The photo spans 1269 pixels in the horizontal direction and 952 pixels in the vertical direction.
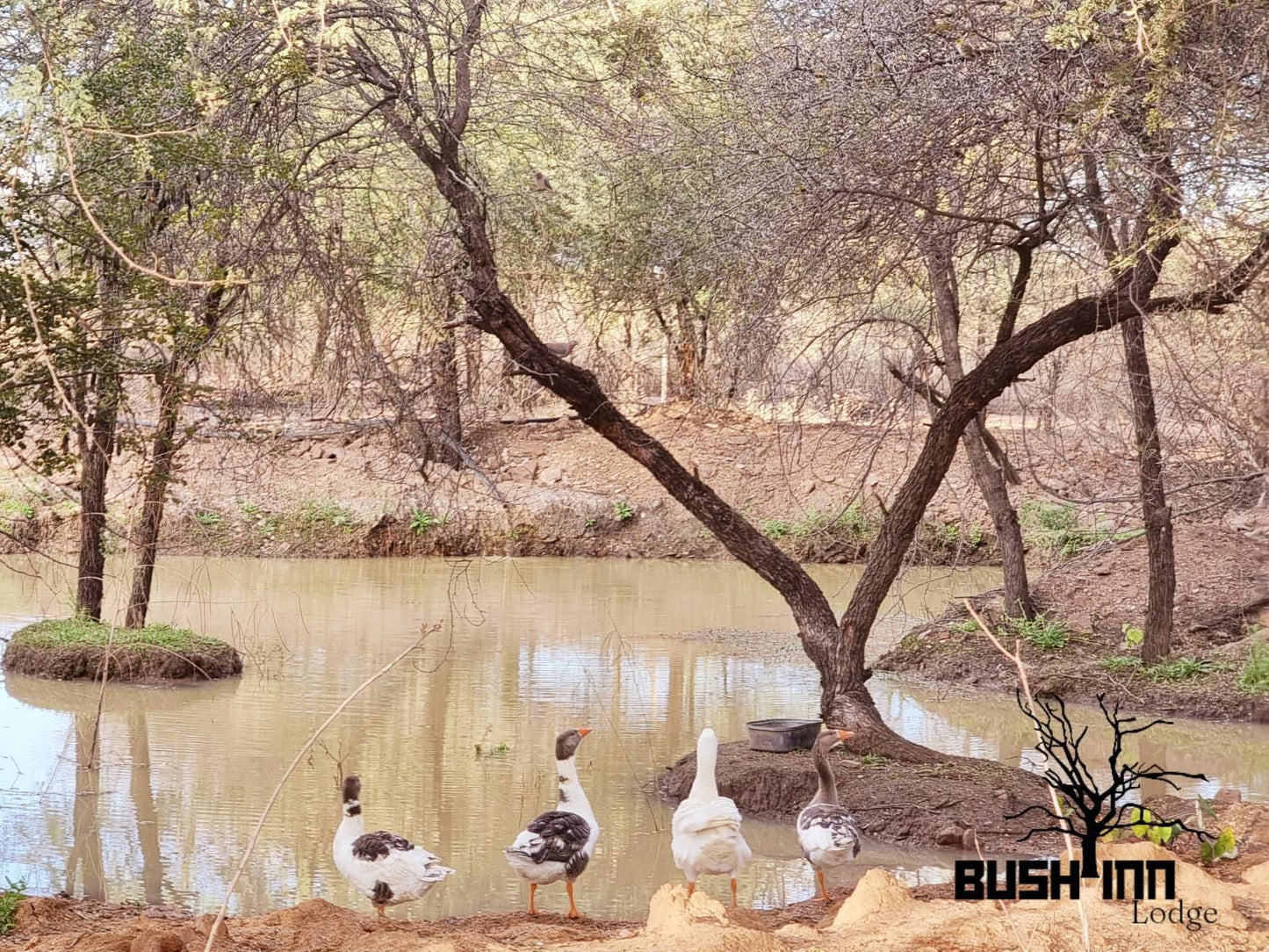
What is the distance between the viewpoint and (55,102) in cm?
550

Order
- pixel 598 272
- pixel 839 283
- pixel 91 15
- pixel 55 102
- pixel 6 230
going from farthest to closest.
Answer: pixel 598 272 → pixel 839 283 → pixel 91 15 → pixel 6 230 → pixel 55 102

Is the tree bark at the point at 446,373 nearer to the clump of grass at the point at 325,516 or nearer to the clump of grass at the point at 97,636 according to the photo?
the clump of grass at the point at 97,636

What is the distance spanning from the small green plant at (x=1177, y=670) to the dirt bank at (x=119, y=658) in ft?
30.2

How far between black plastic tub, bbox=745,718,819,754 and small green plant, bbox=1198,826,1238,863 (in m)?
3.49

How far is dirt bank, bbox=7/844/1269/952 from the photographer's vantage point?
4.79m

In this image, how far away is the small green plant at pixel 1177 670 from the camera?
13.6 meters

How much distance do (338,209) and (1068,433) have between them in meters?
15.6

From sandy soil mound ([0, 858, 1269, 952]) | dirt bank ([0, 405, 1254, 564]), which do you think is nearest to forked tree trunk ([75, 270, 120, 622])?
sandy soil mound ([0, 858, 1269, 952])

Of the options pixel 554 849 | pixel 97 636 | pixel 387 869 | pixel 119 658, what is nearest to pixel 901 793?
pixel 554 849

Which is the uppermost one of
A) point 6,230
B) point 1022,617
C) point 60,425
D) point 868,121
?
point 868,121

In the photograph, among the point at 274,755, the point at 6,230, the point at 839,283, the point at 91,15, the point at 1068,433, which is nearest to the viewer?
the point at 6,230

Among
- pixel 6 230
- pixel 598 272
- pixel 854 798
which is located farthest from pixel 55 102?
pixel 598 272

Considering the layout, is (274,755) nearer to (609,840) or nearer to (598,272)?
(609,840)

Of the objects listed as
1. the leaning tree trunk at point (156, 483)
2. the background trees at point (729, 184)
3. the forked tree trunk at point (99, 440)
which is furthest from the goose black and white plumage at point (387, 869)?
the background trees at point (729, 184)
